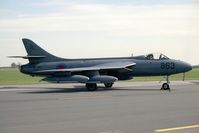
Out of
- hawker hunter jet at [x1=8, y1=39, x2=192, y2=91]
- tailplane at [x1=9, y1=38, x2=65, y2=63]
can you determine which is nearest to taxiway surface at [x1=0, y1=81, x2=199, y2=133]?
hawker hunter jet at [x1=8, y1=39, x2=192, y2=91]

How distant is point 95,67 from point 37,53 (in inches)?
186

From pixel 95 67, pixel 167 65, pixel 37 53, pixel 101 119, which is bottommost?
pixel 101 119

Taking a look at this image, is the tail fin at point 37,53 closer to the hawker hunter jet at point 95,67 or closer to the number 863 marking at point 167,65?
the hawker hunter jet at point 95,67

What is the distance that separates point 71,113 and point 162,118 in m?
2.97

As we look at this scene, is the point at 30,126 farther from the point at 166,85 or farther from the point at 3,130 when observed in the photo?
the point at 166,85

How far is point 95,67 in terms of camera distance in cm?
2512

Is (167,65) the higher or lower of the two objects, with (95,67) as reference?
higher

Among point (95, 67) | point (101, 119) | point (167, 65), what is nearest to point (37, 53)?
point (95, 67)

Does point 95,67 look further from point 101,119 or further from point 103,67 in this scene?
point 101,119

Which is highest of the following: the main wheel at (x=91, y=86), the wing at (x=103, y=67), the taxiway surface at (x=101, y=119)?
the wing at (x=103, y=67)

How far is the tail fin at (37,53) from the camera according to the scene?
26.5 m

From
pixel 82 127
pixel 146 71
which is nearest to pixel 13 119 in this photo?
pixel 82 127

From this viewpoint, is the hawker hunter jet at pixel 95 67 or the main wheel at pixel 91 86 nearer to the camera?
the main wheel at pixel 91 86

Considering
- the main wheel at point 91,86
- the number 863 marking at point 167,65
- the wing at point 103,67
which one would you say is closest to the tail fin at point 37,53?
the wing at point 103,67
